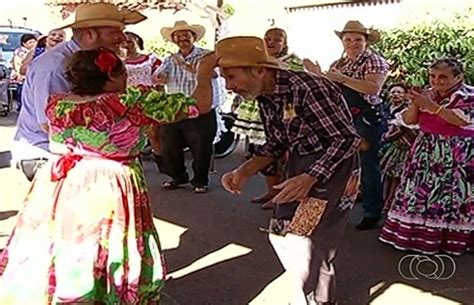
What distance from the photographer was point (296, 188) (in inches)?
145

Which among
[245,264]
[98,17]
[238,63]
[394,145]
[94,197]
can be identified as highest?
[98,17]

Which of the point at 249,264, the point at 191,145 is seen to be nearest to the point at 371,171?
the point at 249,264

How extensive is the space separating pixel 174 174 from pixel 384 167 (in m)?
2.53

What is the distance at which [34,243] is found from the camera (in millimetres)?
3703

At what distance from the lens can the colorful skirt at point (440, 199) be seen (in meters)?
5.71

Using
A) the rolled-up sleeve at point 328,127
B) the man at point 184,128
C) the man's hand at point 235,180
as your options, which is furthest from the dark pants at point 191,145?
the rolled-up sleeve at point 328,127

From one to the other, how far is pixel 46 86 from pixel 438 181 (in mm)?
3113

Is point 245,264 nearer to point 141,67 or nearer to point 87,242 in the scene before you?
point 87,242

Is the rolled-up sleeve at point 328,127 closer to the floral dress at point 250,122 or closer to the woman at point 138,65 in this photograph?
the floral dress at point 250,122

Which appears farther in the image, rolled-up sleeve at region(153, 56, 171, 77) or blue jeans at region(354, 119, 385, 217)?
rolled-up sleeve at region(153, 56, 171, 77)

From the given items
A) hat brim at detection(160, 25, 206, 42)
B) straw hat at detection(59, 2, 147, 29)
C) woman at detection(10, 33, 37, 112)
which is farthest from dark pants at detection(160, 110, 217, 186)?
straw hat at detection(59, 2, 147, 29)

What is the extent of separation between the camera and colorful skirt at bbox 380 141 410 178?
266 inches

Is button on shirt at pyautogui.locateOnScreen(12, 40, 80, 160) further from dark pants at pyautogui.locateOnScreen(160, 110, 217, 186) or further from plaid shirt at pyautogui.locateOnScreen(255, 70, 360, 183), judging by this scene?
dark pants at pyautogui.locateOnScreen(160, 110, 217, 186)

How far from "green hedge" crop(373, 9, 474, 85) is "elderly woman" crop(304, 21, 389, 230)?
2.26 metres
